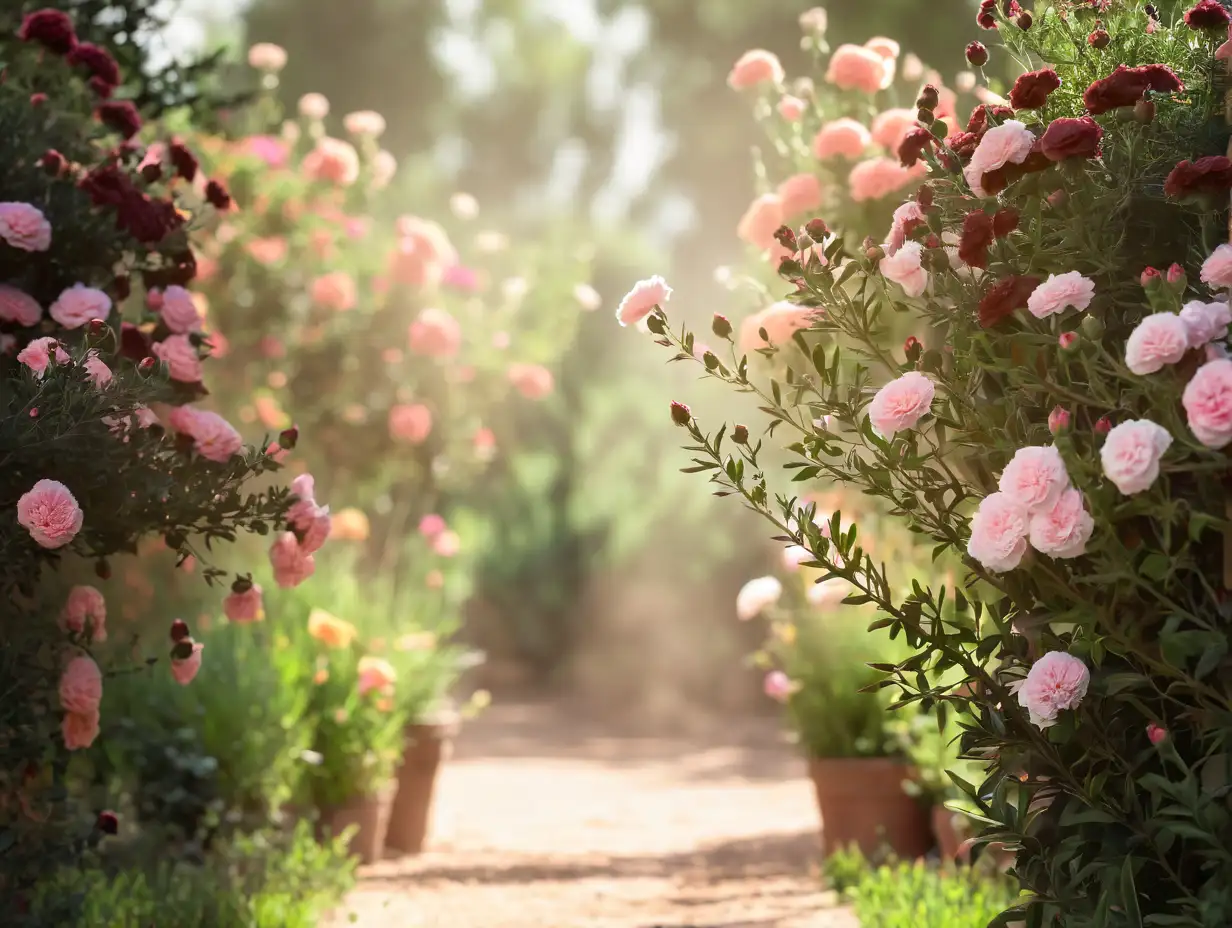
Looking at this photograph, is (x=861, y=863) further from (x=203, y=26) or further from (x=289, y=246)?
(x=203, y=26)

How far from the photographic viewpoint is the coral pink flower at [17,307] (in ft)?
10.1

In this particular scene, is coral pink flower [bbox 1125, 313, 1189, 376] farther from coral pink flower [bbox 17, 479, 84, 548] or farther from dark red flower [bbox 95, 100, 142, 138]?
dark red flower [bbox 95, 100, 142, 138]

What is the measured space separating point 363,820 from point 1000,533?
3629 mm

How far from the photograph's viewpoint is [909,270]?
2.52 metres

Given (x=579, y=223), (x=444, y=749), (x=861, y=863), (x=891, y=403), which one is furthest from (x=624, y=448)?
(x=891, y=403)

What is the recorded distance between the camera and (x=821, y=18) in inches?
172

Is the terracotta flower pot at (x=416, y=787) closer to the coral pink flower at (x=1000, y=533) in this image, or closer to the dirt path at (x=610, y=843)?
the dirt path at (x=610, y=843)

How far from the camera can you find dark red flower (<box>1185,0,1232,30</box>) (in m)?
2.30

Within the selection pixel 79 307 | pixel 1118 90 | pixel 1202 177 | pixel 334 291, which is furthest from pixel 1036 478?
pixel 334 291

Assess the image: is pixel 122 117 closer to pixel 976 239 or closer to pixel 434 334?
pixel 976 239

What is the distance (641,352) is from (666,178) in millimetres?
2756

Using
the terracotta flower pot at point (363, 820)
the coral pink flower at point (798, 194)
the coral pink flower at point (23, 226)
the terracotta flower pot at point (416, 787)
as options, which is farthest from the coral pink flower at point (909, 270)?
the terracotta flower pot at point (416, 787)

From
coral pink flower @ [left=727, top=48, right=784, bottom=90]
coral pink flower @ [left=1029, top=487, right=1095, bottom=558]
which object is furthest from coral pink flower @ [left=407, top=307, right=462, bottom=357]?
coral pink flower @ [left=1029, top=487, right=1095, bottom=558]

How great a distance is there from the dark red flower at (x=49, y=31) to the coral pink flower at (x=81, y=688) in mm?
1616
